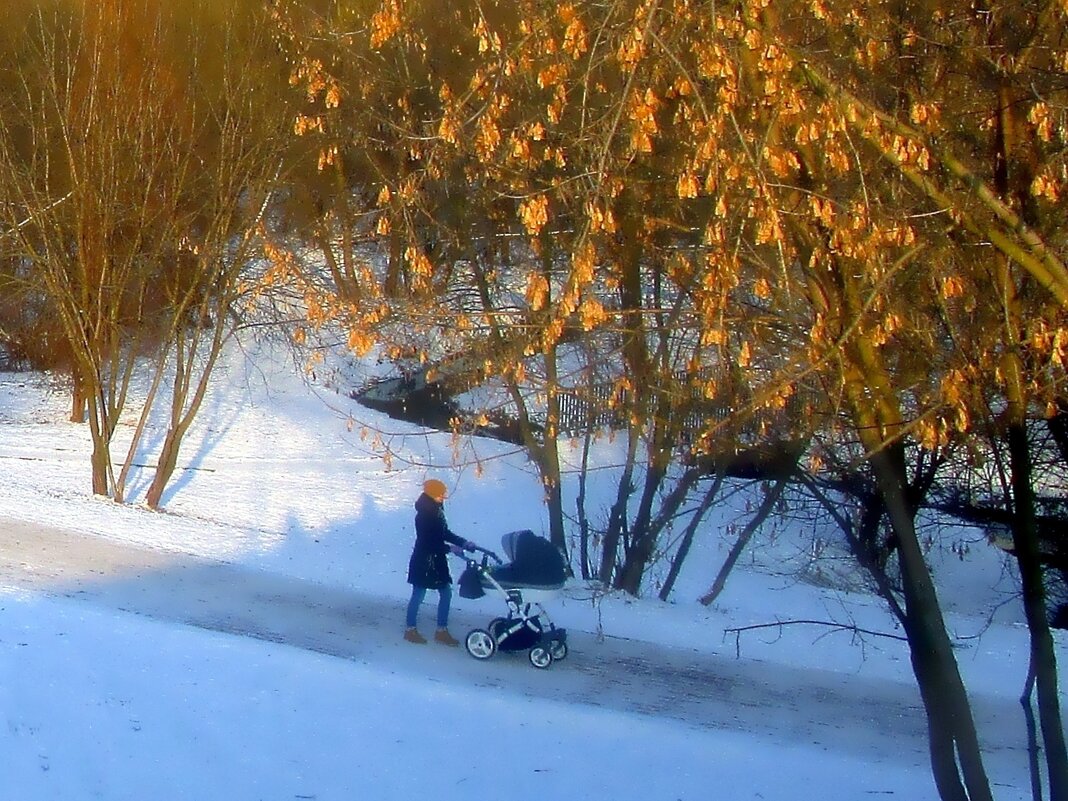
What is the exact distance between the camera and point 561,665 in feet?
34.6

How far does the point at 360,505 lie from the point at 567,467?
11.1 feet

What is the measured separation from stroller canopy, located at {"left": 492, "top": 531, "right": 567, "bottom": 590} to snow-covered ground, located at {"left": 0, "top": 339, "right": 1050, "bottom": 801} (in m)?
0.67

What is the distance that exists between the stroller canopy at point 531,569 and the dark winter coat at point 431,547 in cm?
43

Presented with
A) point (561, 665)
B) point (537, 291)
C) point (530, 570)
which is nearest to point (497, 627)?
point (530, 570)

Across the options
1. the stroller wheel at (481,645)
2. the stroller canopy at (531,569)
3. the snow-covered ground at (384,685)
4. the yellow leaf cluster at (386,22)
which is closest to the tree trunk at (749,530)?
the snow-covered ground at (384,685)

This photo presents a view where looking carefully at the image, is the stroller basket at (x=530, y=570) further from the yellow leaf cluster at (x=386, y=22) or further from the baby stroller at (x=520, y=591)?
the yellow leaf cluster at (x=386, y=22)

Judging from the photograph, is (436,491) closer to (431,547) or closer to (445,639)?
(431,547)

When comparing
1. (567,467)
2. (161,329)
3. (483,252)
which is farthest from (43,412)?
(483,252)

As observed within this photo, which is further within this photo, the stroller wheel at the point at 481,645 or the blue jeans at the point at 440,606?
the blue jeans at the point at 440,606

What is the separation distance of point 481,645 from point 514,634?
1.03 ft

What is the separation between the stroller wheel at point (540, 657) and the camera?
33.9 feet

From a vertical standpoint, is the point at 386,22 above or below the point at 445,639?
above

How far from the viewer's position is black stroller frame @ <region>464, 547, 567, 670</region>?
33.6 feet

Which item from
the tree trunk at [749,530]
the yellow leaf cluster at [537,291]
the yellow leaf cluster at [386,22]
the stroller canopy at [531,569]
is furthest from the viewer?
the stroller canopy at [531,569]
